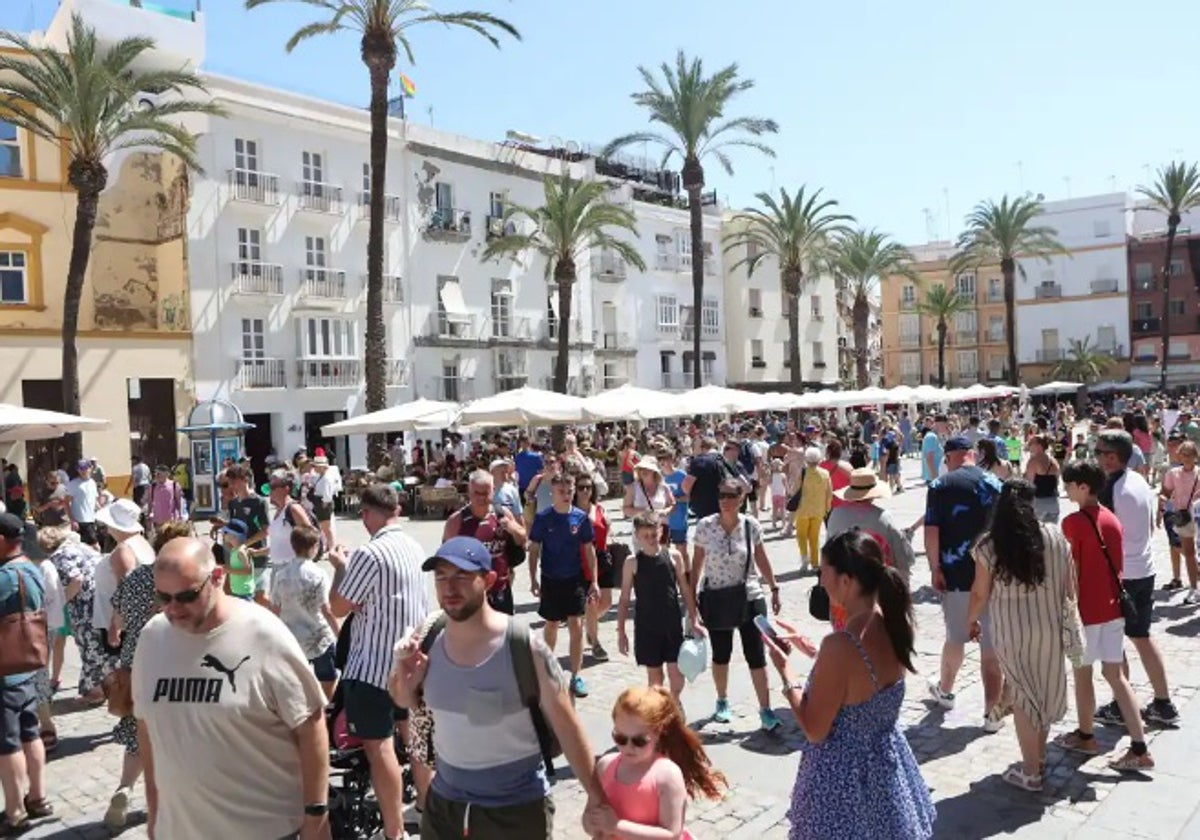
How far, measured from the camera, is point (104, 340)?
2759 centimetres

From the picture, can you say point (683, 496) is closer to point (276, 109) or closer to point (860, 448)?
point (860, 448)

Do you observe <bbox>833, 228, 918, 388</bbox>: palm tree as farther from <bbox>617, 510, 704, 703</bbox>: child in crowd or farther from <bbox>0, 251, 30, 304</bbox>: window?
<bbox>617, 510, 704, 703</bbox>: child in crowd

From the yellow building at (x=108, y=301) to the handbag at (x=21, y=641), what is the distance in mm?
23118

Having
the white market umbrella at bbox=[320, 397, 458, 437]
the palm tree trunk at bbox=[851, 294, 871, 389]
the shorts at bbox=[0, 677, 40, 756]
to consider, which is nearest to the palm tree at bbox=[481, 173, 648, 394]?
the white market umbrella at bbox=[320, 397, 458, 437]

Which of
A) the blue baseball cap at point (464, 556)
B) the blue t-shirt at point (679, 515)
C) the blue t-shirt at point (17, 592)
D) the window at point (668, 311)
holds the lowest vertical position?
the blue t-shirt at point (679, 515)

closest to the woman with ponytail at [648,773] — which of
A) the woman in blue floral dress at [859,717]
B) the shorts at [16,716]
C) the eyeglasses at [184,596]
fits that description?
the woman in blue floral dress at [859,717]

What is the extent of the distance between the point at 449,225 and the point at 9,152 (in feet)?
49.2

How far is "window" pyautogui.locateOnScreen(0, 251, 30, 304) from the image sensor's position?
Answer: 26.1 meters

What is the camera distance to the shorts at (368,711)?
484 centimetres

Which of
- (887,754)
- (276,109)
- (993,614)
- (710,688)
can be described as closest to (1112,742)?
(993,614)

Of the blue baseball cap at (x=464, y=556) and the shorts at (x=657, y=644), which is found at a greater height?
the blue baseball cap at (x=464, y=556)

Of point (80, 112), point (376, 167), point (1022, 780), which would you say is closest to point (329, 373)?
point (376, 167)

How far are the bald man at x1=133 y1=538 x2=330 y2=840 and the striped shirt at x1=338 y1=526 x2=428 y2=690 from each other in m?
1.54

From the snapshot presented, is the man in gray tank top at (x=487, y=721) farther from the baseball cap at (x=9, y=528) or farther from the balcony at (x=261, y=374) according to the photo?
the balcony at (x=261, y=374)
